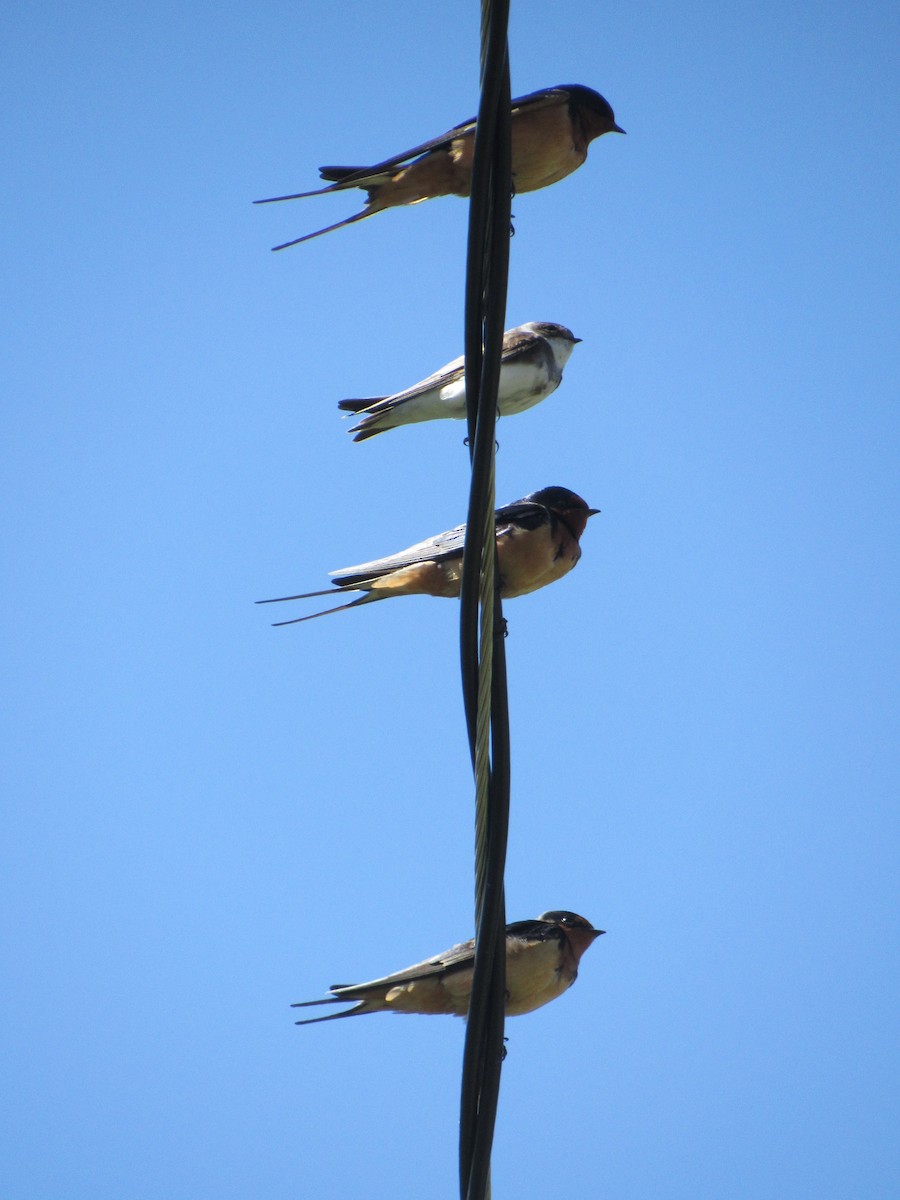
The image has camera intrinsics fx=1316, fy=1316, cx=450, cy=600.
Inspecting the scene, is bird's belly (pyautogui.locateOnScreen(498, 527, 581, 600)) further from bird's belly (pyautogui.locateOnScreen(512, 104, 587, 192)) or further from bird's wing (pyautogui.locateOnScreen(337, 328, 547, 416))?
bird's belly (pyautogui.locateOnScreen(512, 104, 587, 192))

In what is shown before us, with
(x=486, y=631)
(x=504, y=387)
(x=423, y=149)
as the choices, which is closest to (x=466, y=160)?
(x=423, y=149)

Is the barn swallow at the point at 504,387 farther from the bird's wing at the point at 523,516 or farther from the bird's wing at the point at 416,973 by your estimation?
the bird's wing at the point at 416,973

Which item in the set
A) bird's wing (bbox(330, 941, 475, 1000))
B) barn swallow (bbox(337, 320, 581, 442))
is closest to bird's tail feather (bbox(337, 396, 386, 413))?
barn swallow (bbox(337, 320, 581, 442))

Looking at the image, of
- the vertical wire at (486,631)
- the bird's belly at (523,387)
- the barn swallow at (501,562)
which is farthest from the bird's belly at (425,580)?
the vertical wire at (486,631)

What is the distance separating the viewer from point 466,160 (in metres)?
3.30

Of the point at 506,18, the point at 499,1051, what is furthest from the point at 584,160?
the point at 499,1051

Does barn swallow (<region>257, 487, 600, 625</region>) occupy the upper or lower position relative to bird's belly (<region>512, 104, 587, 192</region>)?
lower

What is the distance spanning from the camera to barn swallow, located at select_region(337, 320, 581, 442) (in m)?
3.63

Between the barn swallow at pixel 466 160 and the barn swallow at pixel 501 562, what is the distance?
0.85 metres

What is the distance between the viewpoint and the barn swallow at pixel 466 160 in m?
3.37

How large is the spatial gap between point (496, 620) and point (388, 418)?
4.89 feet

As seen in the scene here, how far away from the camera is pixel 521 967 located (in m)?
3.62

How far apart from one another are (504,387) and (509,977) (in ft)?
5.79

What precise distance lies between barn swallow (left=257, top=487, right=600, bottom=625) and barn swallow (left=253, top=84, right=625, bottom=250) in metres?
0.85
